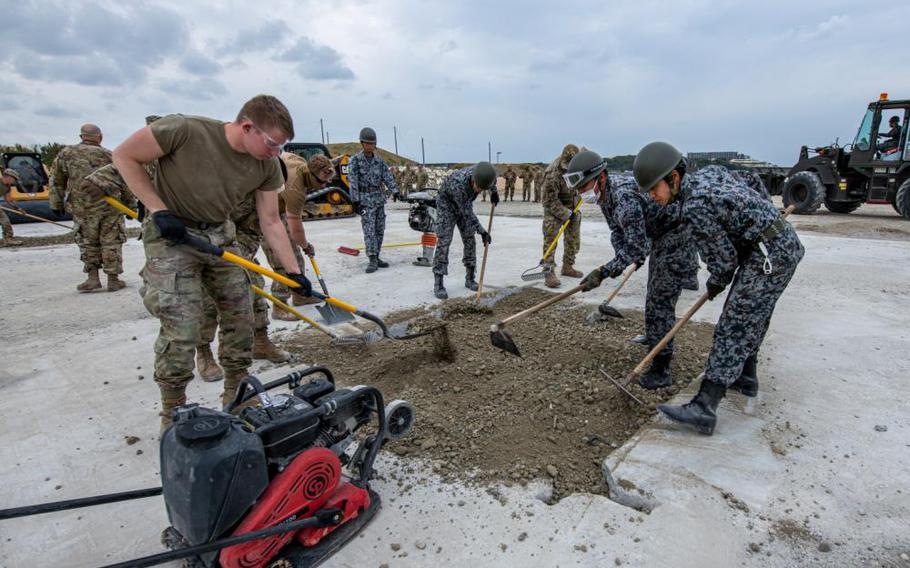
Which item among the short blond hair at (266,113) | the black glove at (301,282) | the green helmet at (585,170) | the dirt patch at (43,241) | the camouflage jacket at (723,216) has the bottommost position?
the dirt patch at (43,241)

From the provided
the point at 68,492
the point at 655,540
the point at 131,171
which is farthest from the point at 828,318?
the point at 68,492

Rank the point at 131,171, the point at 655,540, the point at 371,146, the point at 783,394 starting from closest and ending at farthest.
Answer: the point at 655,540 → the point at 131,171 → the point at 783,394 → the point at 371,146

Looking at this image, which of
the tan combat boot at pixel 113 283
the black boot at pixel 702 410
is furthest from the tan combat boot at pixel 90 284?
the black boot at pixel 702 410

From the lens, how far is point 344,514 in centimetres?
191

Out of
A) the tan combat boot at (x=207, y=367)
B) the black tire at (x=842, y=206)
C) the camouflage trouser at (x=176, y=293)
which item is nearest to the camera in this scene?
the camouflage trouser at (x=176, y=293)

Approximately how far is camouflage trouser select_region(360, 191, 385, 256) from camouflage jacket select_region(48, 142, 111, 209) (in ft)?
10.5

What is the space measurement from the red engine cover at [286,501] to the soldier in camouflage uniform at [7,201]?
36.8 ft

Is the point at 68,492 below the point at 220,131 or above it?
below

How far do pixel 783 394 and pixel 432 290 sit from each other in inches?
146

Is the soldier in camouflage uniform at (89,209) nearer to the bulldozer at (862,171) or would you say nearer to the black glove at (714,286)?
the black glove at (714,286)

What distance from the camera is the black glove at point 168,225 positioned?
7.20 feet

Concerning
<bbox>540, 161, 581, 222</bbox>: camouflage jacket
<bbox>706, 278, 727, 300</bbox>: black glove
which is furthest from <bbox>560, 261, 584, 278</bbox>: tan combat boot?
<bbox>706, 278, 727, 300</bbox>: black glove

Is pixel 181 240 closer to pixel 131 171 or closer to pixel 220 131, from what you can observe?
pixel 131 171

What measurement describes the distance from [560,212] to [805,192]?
10.8 metres
